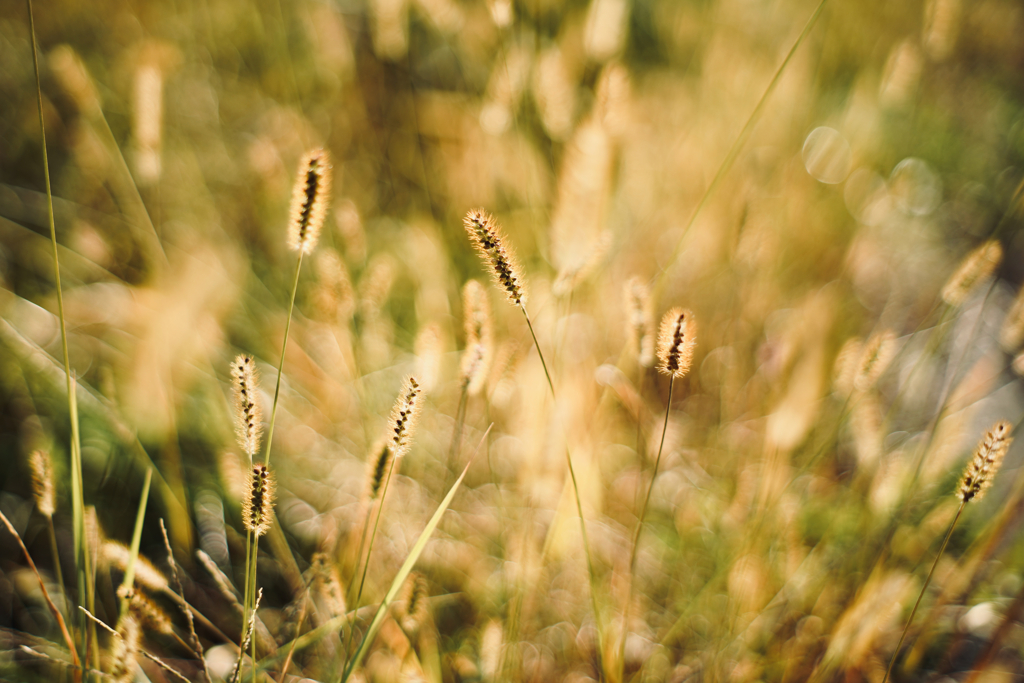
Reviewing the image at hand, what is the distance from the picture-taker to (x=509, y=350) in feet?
3.28

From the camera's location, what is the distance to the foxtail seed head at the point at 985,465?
0.60 meters

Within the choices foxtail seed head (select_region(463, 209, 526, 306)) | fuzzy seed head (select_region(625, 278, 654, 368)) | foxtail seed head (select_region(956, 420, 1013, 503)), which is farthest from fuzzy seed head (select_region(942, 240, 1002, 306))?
foxtail seed head (select_region(463, 209, 526, 306))

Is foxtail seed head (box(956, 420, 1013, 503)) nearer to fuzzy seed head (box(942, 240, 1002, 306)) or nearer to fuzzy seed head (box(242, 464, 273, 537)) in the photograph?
fuzzy seed head (box(942, 240, 1002, 306))

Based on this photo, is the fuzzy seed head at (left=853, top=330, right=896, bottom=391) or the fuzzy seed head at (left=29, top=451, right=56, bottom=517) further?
the fuzzy seed head at (left=853, top=330, right=896, bottom=391)

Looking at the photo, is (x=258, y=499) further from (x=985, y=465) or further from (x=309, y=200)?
(x=985, y=465)

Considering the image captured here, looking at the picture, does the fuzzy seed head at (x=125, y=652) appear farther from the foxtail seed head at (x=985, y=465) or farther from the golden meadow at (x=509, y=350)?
the foxtail seed head at (x=985, y=465)

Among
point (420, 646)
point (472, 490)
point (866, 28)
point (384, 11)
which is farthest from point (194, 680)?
point (866, 28)

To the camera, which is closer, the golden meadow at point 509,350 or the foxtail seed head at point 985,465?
the foxtail seed head at point 985,465

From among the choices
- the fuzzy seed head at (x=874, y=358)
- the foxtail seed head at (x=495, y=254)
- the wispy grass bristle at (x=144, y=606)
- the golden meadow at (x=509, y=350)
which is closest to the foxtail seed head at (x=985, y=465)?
the golden meadow at (x=509, y=350)

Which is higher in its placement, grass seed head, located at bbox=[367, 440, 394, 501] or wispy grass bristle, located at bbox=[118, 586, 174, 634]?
grass seed head, located at bbox=[367, 440, 394, 501]

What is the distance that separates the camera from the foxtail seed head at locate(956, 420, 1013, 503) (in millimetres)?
602

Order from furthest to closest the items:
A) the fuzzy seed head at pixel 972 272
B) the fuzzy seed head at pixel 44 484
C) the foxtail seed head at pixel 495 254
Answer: the fuzzy seed head at pixel 972 272 < the fuzzy seed head at pixel 44 484 < the foxtail seed head at pixel 495 254

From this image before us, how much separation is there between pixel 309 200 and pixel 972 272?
40.8 inches

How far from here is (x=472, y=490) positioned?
1.36 m
